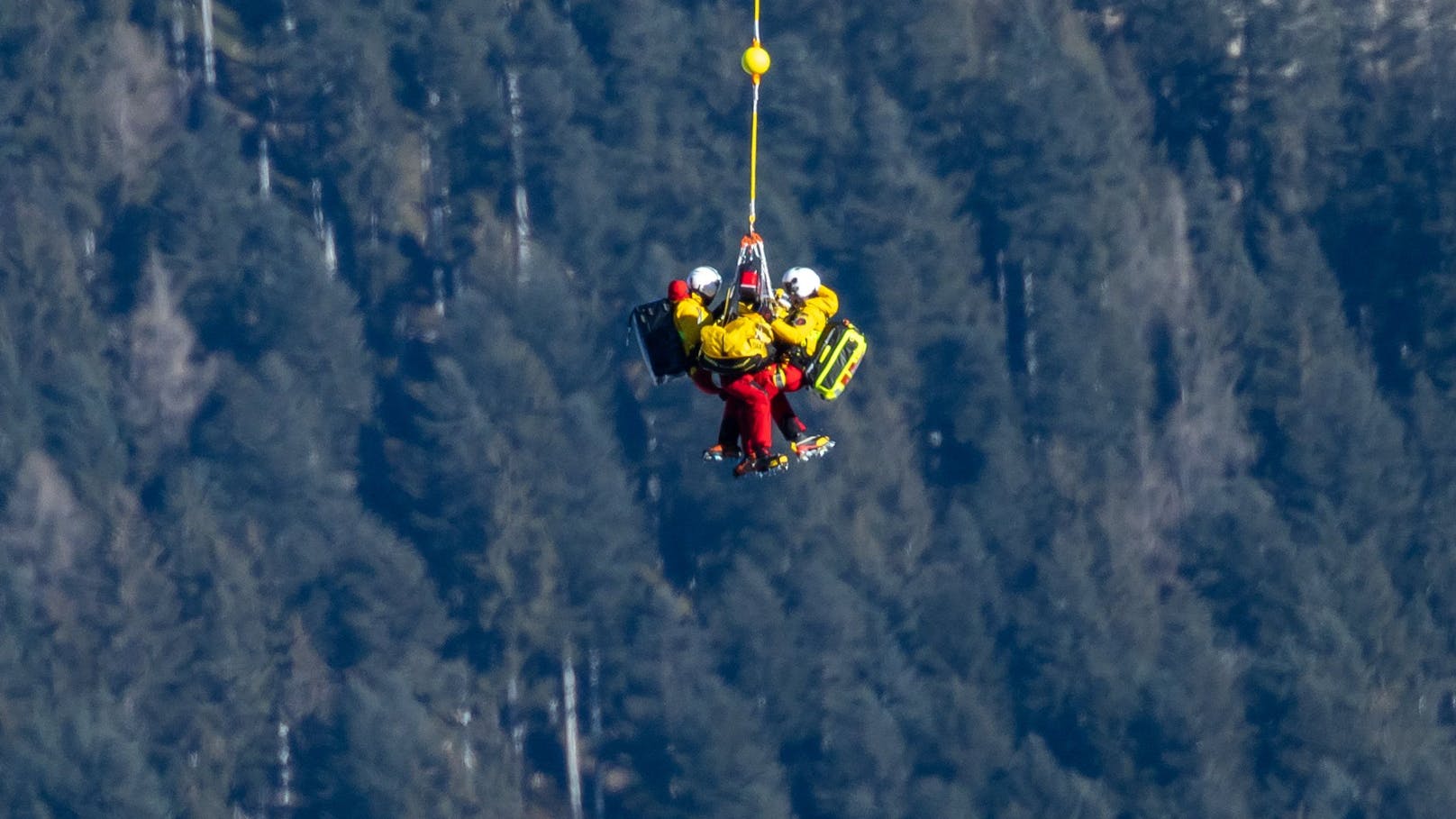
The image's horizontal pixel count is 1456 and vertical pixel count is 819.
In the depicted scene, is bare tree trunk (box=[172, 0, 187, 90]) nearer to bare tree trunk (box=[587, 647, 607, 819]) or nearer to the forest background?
the forest background

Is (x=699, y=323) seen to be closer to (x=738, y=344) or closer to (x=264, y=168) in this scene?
(x=738, y=344)

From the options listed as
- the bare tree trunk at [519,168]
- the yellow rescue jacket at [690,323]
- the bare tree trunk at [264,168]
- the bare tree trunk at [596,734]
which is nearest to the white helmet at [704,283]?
the yellow rescue jacket at [690,323]

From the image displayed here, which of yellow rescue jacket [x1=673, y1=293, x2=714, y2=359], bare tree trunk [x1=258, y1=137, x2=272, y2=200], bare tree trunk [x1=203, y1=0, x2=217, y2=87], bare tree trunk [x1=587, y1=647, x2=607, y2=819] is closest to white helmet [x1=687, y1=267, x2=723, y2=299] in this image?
yellow rescue jacket [x1=673, y1=293, x2=714, y2=359]

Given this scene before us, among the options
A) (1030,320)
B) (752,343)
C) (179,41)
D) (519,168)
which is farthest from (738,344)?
(1030,320)

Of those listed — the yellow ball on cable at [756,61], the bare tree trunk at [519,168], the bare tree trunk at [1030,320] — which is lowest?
the yellow ball on cable at [756,61]

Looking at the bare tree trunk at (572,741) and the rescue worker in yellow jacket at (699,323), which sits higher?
the rescue worker in yellow jacket at (699,323)

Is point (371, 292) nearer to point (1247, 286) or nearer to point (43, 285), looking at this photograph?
point (43, 285)

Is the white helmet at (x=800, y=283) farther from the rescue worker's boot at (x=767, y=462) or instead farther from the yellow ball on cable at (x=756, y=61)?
the yellow ball on cable at (x=756, y=61)
